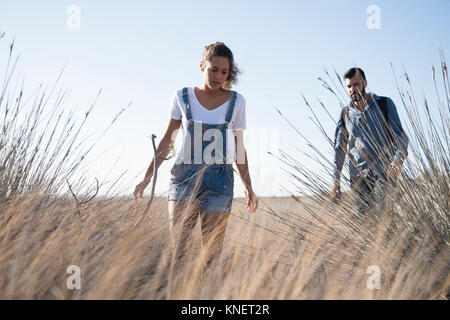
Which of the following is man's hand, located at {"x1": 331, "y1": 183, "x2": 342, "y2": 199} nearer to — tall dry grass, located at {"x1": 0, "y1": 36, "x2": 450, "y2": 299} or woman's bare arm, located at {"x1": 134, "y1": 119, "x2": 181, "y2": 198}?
tall dry grass, located at {"x1": 0, "y1": 36, "x2": 450, "y2": 299}

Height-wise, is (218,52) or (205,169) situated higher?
(218,52)

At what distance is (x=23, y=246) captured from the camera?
144cm

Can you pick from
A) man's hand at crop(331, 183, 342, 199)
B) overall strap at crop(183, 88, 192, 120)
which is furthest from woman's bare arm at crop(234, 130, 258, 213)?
man's hand at crop(331, 183, 342, 199)

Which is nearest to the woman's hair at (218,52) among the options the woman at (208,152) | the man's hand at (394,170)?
the woman at (208,152)

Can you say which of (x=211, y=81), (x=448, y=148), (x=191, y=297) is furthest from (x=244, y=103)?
(x=191, y=297)

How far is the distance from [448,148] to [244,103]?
3.48 ft

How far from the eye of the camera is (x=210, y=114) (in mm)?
2146

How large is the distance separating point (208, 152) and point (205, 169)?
0.31ft

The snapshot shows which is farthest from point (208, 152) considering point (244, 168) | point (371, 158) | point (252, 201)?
point (371, 158)

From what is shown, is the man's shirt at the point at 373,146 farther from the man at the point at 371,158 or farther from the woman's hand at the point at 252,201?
the woman's hand at the point at 252,201

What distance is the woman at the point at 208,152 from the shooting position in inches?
80.9

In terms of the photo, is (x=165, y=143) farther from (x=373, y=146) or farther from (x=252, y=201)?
(x=373, y=146)

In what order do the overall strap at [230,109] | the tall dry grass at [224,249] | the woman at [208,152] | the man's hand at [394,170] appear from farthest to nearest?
the overall strap at [230,109], the woman at [208,152], the man's hand at [394,170], the tall dry grass at [224,249]
